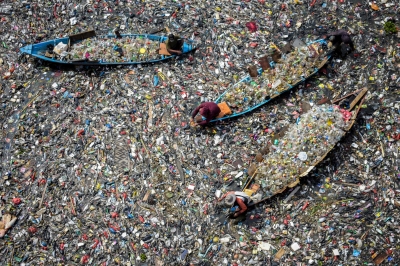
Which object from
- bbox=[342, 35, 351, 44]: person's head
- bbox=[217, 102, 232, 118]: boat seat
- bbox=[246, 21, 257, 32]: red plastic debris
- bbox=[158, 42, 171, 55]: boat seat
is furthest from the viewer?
bbox=[246, 21, 257, 32]: red plastic debris

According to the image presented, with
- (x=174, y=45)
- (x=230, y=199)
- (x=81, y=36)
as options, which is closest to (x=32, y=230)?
Answer: (x=230, y=199)

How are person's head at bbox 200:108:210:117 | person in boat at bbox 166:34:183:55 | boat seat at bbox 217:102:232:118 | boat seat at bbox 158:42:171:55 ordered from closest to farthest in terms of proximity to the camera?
person's head at bbox 200:108:210:117, boat seat at bbox 217:102:232:118, person in boat at bbox 166:34:183:55, boat seat at bbox 158:42:171:55

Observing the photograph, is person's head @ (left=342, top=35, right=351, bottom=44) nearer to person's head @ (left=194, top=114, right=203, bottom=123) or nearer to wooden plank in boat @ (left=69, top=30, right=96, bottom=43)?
person's head @ (left=194, top=114, right=203, bottom=123)

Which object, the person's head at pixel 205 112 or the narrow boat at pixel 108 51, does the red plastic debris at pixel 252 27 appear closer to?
the narrow boat at pixel 108 51

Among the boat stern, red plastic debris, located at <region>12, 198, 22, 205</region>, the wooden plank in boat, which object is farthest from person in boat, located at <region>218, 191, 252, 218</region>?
the boat stern

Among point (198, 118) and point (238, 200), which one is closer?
point (238, 200)

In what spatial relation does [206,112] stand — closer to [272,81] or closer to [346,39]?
[272,81]
